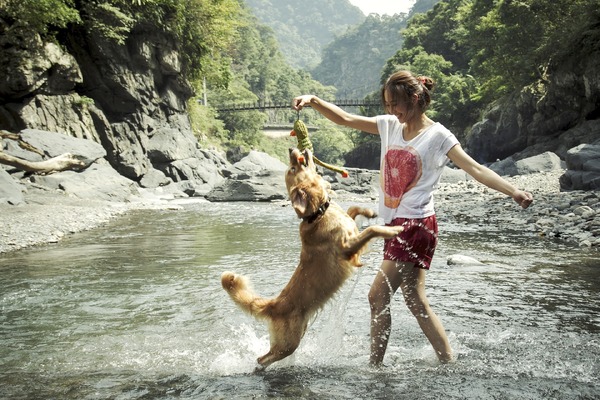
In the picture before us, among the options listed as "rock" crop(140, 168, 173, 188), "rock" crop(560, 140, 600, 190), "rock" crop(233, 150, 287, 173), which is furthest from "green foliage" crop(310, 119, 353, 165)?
"rock" crop(560, 140, 600, 190)

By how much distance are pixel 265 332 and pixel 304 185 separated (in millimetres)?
2108

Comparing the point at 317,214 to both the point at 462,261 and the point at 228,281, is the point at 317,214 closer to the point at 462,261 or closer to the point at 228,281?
the point at 228,281

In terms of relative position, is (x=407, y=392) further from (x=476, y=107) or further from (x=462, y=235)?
(x=476, y=107)

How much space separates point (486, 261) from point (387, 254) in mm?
4858

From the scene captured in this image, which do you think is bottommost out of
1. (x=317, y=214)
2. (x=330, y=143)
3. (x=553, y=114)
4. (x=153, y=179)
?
(x=153, y=179)

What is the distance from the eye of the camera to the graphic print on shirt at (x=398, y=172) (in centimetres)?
354

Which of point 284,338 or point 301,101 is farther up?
point 301,101

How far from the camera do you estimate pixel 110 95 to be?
27766 mm

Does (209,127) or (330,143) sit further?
(330,143)

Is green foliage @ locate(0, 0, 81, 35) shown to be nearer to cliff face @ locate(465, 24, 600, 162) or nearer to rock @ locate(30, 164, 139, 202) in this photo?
rock @ locate(30, 164, 139, 202)

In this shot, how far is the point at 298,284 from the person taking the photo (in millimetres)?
3771

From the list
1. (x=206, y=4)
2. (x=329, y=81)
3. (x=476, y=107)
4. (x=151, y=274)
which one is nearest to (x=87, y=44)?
(x=206, y=4)

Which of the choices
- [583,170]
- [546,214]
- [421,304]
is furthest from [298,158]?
[583,170]

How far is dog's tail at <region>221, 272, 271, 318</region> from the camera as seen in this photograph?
12.6ft
